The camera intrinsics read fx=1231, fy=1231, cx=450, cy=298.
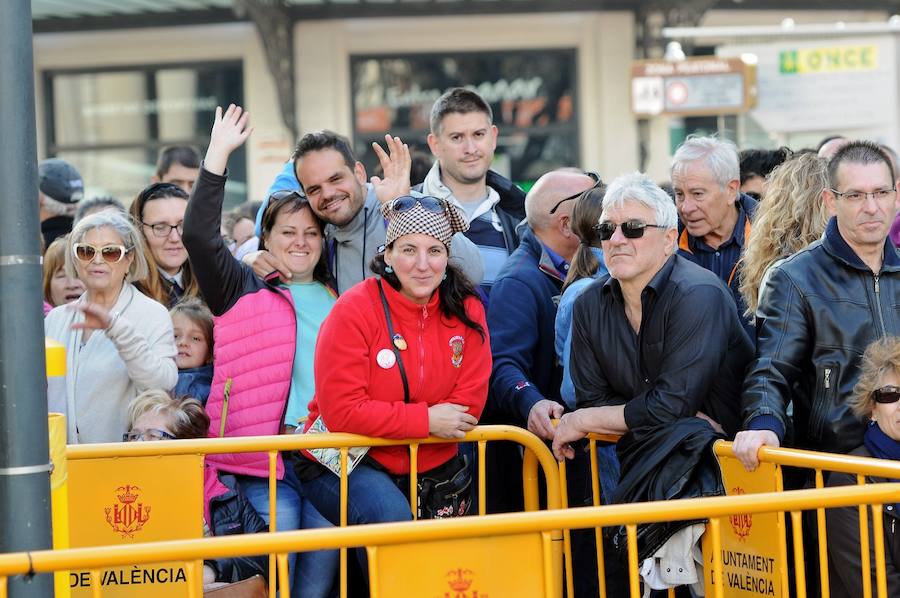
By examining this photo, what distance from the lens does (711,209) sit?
495 cm

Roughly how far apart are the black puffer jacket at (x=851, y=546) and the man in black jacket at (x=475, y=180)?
1.89 m

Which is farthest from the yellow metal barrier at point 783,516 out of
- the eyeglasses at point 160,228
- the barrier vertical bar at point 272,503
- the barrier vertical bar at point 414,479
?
the eyeglasses at point 160,228

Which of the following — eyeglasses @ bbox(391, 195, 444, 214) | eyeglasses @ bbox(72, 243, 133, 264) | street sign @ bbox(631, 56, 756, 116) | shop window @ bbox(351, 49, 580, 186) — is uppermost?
shop window @ bbox(351, 49, 580, 186)

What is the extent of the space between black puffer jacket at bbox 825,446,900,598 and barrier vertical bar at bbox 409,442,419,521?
1.29 m

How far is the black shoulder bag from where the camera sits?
4000 millimetres

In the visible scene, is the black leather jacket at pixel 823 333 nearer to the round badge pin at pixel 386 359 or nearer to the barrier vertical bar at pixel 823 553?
the barrier vertical bar at pixel 823 553

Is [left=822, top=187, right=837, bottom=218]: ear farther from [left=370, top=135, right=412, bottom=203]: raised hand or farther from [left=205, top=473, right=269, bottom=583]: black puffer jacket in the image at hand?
[left=205, top=473, right=269, bottom=583]: black puffer jacket

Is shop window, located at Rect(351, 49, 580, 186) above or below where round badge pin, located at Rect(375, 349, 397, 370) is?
above

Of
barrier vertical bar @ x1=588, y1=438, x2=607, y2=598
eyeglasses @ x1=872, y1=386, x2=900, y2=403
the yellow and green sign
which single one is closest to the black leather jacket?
eyeglasses @ x1=872, y1=386, x2=900, y2=403

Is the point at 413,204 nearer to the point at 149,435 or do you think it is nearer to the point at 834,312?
the point at 149,435

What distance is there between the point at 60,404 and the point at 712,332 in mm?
2310

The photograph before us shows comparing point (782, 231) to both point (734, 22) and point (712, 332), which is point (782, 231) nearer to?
point (712, 332)

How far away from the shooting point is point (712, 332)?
152 inches

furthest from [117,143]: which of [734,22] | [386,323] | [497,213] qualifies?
[386,323]
